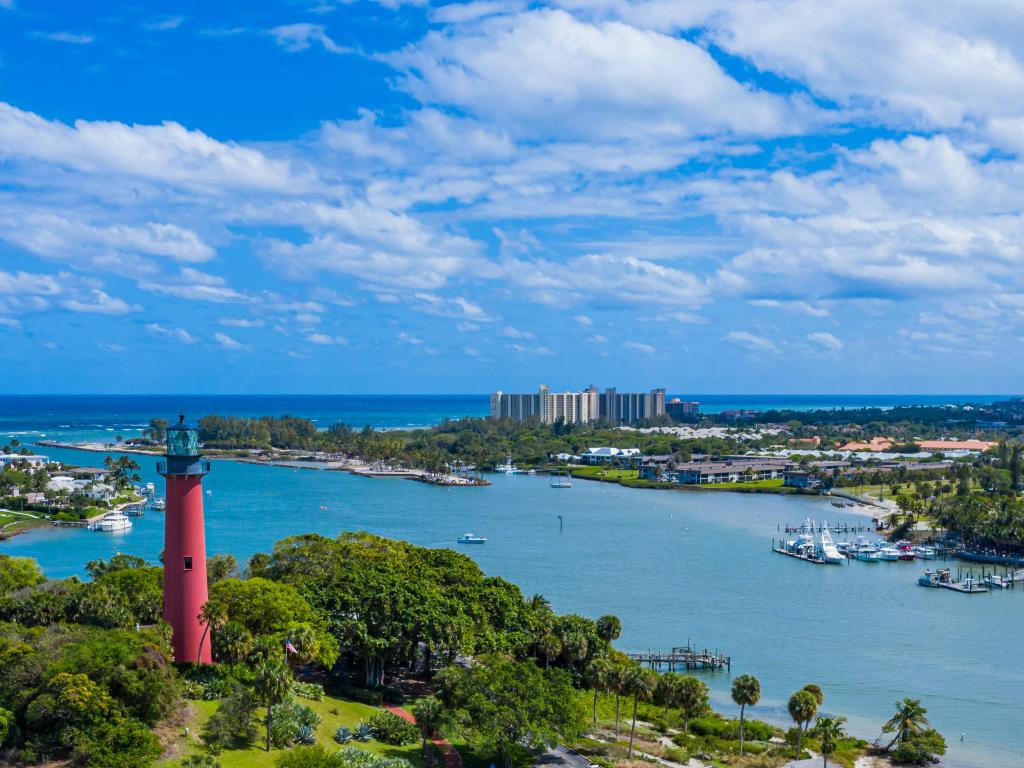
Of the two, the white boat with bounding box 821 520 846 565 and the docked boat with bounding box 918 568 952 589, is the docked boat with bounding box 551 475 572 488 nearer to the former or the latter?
the white boat with bounding box 821 520 846 565

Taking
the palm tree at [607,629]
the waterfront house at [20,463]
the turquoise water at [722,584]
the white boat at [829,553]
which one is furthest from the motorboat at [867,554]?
the waterfront house at [20,463]

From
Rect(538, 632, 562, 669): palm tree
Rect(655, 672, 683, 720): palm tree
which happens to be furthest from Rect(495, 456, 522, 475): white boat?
Rect(655, 672, 683, 720): palm tree

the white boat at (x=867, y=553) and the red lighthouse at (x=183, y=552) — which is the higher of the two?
the red lighthouse at (x=183, y=552)

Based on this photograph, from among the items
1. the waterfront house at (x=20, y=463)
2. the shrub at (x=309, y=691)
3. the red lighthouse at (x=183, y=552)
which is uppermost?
the red lighthouse at (x=183, y=552)

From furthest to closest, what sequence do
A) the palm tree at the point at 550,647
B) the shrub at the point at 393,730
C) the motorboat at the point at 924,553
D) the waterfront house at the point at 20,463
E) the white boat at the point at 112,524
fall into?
the waterfront house at the point at 20,463, the white boat at the point at 112,524, the motorboat at the point at 924,553, the palm tree at the point at 550,647, the shrub at the point at 393,730

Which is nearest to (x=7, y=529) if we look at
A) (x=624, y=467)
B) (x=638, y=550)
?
(x=638, y=550)

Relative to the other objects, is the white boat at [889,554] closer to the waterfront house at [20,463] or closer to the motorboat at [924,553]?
the motorboat at [924,553]
